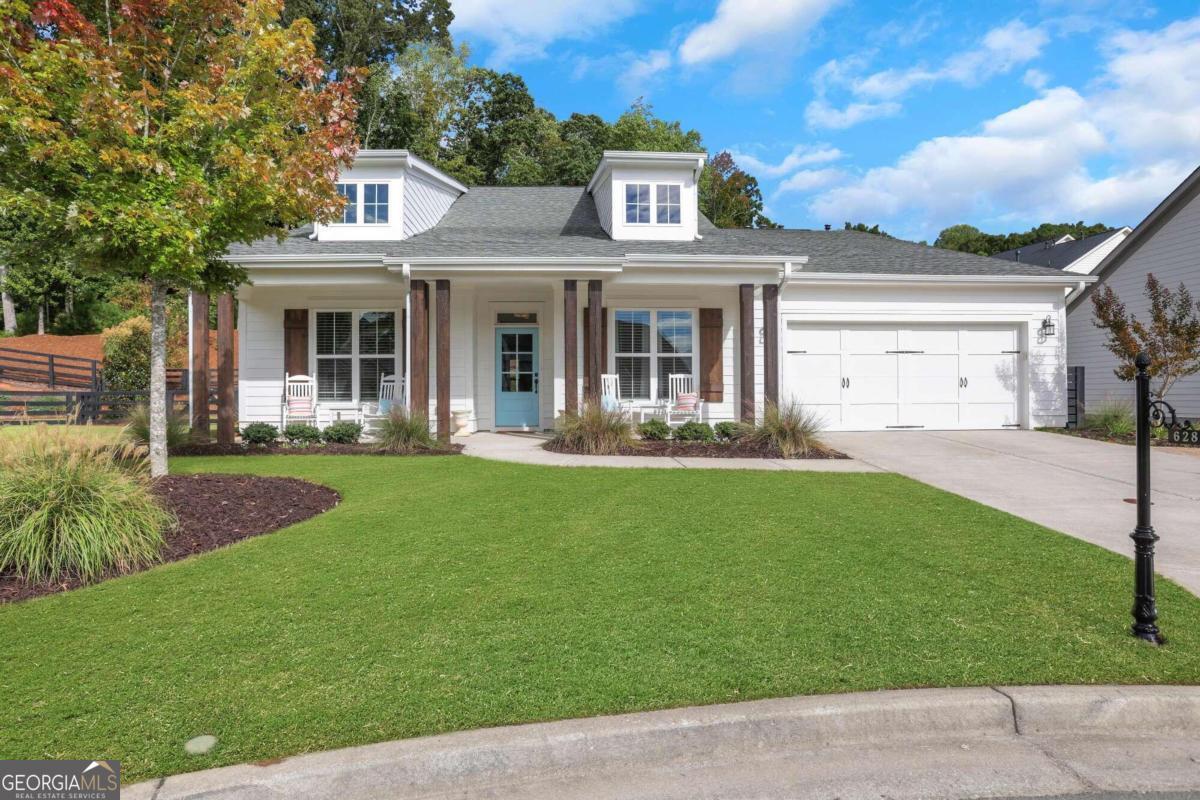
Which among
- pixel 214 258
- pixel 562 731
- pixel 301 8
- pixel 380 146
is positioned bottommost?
pixel 562 731

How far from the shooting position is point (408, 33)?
109 ft

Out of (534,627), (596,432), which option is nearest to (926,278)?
(596,432)

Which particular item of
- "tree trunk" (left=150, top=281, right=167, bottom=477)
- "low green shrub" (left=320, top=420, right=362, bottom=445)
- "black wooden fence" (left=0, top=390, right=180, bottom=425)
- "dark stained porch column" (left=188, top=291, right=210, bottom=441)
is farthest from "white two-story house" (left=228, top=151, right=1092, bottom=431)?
"black wooden fence" (left=0, top=390, right=180, bottom=425)

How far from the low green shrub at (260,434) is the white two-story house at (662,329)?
1.54m

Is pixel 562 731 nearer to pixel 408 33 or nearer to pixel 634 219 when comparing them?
pixel 634 219

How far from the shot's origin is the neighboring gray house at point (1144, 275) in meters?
14.7

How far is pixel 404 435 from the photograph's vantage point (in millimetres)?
10812

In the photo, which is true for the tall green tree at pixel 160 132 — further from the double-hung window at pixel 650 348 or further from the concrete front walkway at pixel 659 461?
the double-hung window at pixel 650 348

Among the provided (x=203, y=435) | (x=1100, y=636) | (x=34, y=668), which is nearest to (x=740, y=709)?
(x=1100, y=636)

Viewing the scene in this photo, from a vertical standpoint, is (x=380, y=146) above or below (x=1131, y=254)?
above

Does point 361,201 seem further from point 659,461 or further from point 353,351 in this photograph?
point 659,461

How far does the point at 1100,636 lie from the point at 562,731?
2.85 meters

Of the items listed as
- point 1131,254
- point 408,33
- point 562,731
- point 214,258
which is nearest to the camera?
point 562,731

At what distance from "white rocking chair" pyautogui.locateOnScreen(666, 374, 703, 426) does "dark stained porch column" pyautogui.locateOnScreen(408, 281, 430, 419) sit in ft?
14.7
